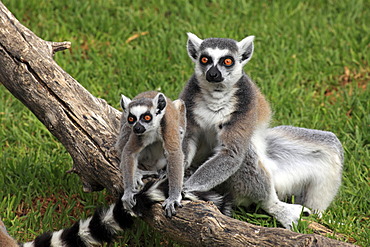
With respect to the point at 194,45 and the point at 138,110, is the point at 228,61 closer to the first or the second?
the point at 194,45

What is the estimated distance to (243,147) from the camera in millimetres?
4082

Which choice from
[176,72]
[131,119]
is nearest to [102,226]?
[131,119]

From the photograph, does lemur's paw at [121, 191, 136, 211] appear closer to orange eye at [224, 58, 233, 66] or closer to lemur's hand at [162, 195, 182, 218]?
lemur's hand at [162, 195, 182, 218]

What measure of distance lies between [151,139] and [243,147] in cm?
69

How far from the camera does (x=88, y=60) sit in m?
6.91

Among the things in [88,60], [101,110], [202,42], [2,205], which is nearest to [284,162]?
[202,42]

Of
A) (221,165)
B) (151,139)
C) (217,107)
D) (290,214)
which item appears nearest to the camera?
A: (151,139)

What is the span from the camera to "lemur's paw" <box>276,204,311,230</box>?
440cm

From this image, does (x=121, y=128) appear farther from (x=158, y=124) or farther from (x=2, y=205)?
(x=2, y=205)

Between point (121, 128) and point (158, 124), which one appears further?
point (121, 128)

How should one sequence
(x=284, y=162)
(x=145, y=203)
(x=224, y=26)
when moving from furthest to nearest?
(x=224, y=26) → (x=284, y=162) → (x=145, y=203)

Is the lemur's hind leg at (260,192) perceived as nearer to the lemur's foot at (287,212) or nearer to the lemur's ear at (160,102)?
the lemur's foot at (287,212)

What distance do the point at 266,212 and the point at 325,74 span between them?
2.78 m

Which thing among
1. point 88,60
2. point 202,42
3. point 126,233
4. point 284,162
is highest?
point 202,42
